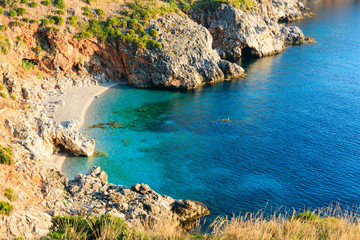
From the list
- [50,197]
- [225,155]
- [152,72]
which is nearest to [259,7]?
[152,72]

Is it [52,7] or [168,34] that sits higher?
[52,7]

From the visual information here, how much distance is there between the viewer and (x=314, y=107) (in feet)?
197

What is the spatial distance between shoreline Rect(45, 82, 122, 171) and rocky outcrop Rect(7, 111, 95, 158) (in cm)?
161

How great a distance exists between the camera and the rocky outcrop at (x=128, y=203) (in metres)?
31.5

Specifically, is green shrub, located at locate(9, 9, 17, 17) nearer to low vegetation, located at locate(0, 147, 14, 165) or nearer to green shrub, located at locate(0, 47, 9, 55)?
green shrub, located at locate(0, 47, 9, 55)

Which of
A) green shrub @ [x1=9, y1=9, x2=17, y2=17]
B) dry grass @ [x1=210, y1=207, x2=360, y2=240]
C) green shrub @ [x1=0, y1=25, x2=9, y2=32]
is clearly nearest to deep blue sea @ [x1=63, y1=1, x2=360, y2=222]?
dry grass @ [x1=210, y1=207, x2=360, y2=240]

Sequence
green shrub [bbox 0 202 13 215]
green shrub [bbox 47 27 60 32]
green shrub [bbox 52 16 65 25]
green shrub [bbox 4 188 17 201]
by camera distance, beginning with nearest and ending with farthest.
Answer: green shrub [bbox 0 202 13 215]
green shrub [bbox 4 188 17 201]
green shrub [bbox 47 27 60 32]
green shrub [bbox 52 16 65 25]

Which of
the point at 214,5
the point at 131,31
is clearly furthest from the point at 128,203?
the point at 214,5

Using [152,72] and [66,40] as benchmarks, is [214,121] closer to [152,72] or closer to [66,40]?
[152,72]

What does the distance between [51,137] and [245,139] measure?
29211mm

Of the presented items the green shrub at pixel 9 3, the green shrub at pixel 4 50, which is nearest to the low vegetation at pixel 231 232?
the green shrub at pixel 4 50

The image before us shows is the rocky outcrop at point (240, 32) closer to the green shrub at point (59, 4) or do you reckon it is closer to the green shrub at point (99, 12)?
the green shrub at point (99, 12)

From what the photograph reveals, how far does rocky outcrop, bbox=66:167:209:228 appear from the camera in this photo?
31.5 m

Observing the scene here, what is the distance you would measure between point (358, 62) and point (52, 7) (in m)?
76.3
